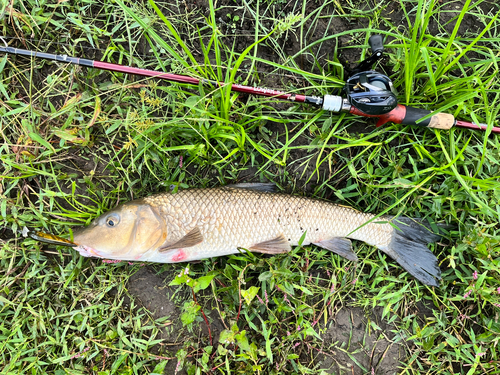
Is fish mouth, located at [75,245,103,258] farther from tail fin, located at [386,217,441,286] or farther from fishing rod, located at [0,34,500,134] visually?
tail fin, located at [386,217,441,286]

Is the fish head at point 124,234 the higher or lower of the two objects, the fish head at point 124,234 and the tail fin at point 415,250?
the higher

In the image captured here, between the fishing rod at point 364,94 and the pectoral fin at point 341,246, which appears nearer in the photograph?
the fishing rod at point 364,94

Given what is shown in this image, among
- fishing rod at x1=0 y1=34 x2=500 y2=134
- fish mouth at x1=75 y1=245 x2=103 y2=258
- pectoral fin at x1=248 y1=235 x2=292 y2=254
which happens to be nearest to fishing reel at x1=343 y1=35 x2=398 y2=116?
fishing rod at x1=0 y1=34 x2=500 y2=134

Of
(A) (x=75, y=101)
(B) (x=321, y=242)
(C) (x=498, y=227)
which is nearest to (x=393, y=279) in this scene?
(B) (x=321, y=242)

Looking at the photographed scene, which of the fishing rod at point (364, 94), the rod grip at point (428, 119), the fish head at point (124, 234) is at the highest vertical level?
the fishing rod at point (364, 94)

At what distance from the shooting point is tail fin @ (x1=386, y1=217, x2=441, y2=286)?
260 centimetres

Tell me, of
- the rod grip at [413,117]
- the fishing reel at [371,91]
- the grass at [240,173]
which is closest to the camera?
the fishing reel at [371,91]

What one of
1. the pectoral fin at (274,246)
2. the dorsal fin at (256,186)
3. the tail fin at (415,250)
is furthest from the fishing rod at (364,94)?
the pectoral fin at (274,246)

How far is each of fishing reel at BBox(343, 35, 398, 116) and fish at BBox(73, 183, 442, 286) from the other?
31.5 inches

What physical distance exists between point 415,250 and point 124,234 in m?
2.29

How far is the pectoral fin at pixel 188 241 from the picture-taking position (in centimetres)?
236

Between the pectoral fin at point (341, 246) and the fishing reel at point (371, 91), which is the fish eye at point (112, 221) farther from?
the fishing reel at point (371, 91)

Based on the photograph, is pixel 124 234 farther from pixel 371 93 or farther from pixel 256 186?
pixel 371 93

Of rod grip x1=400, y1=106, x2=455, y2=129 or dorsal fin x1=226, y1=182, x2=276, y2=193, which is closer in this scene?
rod grip x1=400, y1=106, x2=455, y2=129
